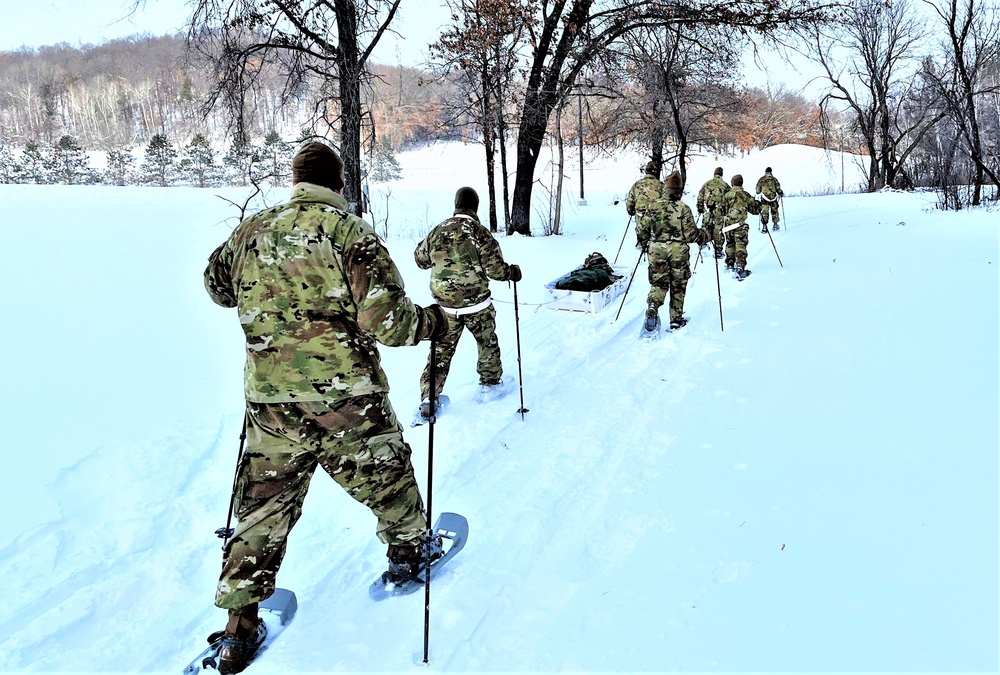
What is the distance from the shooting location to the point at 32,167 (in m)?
36.7

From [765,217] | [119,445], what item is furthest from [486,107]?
[119,445]

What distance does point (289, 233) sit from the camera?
2.35m

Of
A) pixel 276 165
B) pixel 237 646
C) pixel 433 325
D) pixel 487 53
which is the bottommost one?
pixel 237 646

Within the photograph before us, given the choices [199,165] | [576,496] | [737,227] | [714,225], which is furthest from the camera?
[199,165]

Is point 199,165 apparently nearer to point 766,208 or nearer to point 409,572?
point 766,208

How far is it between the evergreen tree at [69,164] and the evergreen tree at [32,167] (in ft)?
1.66

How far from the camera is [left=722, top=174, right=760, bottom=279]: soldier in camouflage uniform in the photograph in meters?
9.77

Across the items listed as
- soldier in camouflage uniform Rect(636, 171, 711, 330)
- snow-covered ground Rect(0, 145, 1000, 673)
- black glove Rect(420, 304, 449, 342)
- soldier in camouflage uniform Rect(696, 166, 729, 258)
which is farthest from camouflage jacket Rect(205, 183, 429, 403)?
soldier in camouflage uniform Rect(696, 166, 729, 258)

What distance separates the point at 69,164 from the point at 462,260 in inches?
1671

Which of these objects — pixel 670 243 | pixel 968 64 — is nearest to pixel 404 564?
pixel 670 243

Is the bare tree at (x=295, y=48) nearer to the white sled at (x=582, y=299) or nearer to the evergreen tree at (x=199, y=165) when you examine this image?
the white sled at (x=582, y=299)

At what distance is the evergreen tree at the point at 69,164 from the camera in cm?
3538

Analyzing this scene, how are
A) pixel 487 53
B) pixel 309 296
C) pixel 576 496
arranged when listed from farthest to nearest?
pixel 487 53 < pixel 576 496 < pixel 309 296

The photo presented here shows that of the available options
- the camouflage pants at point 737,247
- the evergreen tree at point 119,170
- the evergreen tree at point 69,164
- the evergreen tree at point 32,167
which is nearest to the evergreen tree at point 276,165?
the camouflage pants at point 737,247
